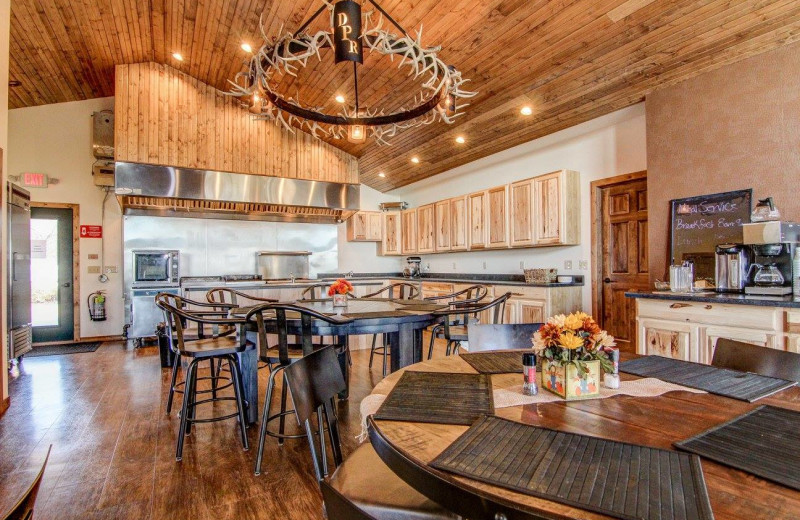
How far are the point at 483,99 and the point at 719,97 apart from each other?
2.22m

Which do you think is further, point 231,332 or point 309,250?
point 309,250

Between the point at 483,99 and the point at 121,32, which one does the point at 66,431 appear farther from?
Answer: the point at 483,99

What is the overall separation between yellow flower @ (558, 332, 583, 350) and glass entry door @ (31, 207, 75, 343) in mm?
7572

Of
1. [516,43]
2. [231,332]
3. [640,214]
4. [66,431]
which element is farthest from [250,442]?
[640,214]

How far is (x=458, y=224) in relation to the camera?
263 inches

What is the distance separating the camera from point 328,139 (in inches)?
283

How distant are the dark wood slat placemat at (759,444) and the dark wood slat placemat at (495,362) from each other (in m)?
0.63

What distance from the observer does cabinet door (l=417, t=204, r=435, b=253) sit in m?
7.32

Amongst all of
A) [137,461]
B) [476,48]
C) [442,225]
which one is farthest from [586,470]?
[442,225]

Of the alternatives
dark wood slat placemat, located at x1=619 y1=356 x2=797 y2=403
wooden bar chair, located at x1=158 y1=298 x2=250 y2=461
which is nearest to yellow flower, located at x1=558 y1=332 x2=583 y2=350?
dark wood slat placemat, located at x1=619 y1=356 x2=797 y2=403

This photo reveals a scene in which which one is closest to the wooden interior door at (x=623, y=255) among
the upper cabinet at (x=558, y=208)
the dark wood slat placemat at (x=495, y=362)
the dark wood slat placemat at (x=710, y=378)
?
the upper cabinet at (x=558, y=208)

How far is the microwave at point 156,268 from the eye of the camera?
6320 mm

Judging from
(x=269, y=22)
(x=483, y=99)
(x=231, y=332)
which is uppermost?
(x=269, y=22)

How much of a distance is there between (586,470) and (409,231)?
7171mm
